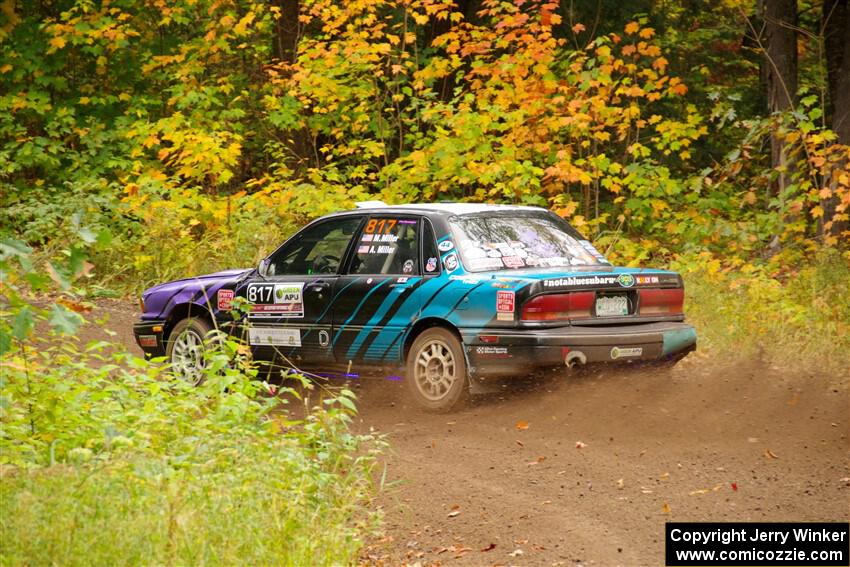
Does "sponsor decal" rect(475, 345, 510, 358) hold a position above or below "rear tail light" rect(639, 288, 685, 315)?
below

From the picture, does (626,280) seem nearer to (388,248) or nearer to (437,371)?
(437,371)

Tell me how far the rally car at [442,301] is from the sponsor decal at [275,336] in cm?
1

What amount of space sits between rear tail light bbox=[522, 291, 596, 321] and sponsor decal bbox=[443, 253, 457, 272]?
79 centimetres

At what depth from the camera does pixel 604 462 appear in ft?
23.9

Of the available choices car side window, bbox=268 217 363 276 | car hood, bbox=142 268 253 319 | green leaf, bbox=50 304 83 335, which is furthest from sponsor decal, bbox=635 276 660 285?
green leaf, bbox=50 304 83 335

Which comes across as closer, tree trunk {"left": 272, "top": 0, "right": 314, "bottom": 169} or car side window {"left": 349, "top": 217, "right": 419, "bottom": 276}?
car side window {"left": 349, "top": 217, "right": 419, "bottom": 276}

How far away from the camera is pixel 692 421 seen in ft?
27.0

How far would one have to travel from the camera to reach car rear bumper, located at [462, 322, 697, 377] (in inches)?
324

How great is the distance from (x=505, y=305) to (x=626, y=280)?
1.02m

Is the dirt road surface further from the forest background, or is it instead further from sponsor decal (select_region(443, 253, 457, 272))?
the forest background

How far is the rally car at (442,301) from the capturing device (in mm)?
8359

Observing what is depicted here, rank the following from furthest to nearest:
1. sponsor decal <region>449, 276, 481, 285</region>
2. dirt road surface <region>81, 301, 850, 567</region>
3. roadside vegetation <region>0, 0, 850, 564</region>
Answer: sponsor decal <region>449, 276, 481, 285</region> < dirt road surface <region>81, 301, 850, 567</region> < roadside vegetation <region>0, 0, 850, 564</region>

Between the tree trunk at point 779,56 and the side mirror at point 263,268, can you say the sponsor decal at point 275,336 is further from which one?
the tree trunk at point 779,56

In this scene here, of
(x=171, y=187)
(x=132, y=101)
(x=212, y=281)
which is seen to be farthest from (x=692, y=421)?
(x=132, y=101)
